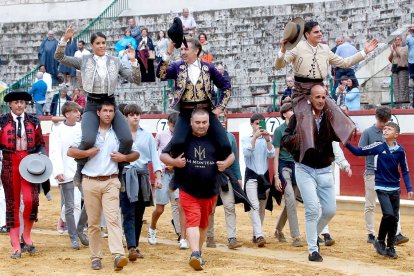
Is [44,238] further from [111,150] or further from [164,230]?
[111,150]

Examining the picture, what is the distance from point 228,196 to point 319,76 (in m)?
2.02

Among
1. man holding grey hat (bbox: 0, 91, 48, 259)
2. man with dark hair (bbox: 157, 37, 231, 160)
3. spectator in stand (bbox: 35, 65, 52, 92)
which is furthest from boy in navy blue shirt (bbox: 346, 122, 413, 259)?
spectator in stand (bbox: 35, 65, 52, 92)

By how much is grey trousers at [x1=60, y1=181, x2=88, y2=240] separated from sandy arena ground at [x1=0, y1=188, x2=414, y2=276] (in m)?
0.22

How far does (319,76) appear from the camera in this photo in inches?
455

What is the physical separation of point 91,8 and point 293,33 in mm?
21478

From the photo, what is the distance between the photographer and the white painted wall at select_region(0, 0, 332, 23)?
2928 centimetres

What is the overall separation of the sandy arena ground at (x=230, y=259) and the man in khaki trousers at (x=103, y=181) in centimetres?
30

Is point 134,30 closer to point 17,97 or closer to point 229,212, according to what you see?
point 229,212

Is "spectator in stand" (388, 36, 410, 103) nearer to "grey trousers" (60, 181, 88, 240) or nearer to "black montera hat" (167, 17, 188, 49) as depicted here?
"grey trousers" (60, 181, 88, 240)

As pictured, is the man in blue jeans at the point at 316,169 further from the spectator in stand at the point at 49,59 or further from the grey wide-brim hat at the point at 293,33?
the spectator in stand at the point at 49,59

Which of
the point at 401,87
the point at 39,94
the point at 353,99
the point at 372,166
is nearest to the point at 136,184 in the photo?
the point at 372,166

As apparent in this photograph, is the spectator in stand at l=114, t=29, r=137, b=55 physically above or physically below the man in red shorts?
above

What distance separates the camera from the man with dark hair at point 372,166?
12.5 m

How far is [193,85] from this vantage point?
451 inches
